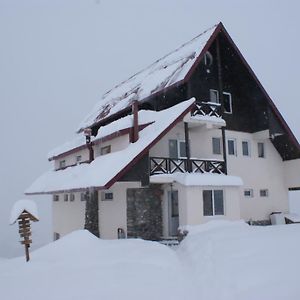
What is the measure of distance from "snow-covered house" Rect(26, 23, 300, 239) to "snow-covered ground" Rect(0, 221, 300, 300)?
3.23 metres

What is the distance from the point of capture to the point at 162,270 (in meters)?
10.9

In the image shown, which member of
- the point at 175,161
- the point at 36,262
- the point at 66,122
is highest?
the point at 66,122

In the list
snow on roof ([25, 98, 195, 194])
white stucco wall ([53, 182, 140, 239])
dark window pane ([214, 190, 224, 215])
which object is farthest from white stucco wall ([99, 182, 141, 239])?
dark window pane ([214, 190, 224, 215])

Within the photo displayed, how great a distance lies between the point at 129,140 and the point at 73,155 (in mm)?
7599

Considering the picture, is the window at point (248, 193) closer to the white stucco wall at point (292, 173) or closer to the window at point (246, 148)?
the window at point (246, 148)

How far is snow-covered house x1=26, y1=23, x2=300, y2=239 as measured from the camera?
17.5 metres

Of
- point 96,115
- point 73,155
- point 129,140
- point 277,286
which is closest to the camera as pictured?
point 277,286

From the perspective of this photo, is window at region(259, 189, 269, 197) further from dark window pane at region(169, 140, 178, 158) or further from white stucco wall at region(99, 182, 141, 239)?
white stucco wall at region(99, 182, 141, 239)

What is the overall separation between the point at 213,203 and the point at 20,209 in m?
8.94

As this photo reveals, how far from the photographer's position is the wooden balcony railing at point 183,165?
58.3 ft

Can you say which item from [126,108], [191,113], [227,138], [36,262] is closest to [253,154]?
[227,138]

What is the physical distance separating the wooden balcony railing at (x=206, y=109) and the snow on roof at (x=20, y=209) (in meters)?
9.11

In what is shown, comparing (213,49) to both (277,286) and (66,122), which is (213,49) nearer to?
(277,286)

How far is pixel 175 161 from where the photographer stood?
1886cm
